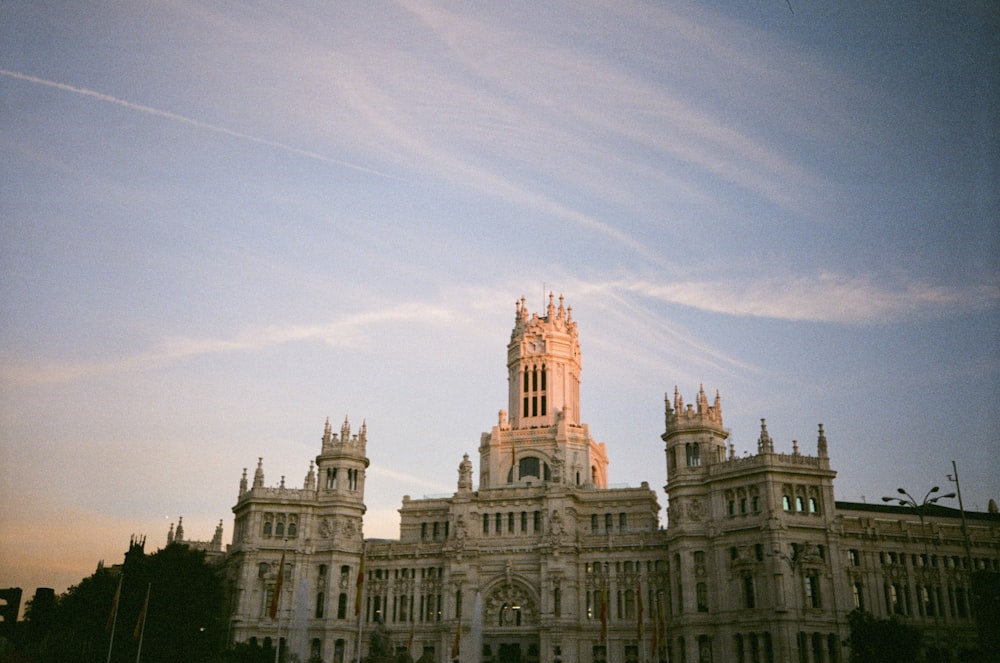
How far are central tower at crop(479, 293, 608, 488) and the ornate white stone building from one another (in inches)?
15.4

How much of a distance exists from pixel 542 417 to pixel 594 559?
24.4 meters

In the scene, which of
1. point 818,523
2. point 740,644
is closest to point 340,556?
point 740,644

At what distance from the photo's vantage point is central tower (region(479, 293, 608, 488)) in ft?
381

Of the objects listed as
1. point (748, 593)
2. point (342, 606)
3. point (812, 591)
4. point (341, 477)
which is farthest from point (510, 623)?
point (812, 591)

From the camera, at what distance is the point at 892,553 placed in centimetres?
9219

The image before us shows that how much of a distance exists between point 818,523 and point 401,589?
48.7 m

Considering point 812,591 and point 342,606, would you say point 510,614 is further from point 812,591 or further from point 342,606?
point 812,591

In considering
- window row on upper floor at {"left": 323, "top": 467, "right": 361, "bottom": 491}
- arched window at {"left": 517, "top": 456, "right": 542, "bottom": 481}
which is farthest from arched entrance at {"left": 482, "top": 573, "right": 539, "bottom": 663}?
window row on upper floor at {"left": 323, "top": 467, "right": 361, "bottom": 491}

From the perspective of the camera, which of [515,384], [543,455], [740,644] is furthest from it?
[515,384]

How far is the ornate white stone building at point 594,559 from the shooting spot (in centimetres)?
8844

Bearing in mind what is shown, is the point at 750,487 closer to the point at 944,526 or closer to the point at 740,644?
the point at 740,644

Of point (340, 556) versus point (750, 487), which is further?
point (340, 556)

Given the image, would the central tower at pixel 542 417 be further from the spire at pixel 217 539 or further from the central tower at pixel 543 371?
the spire at pixel 217 539

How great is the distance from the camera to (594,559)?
101875mm
